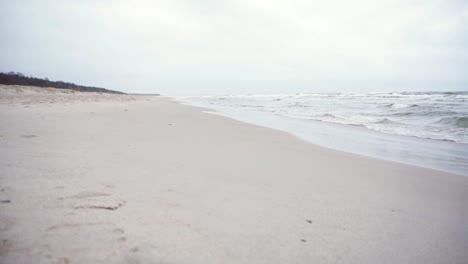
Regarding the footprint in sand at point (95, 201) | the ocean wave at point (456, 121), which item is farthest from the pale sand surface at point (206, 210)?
the ocean wave at point (456, 121)

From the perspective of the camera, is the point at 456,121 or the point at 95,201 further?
the point at 456,121

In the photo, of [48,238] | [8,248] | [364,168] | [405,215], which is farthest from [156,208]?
[364,168]

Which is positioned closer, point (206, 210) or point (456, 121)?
point (206, 210)

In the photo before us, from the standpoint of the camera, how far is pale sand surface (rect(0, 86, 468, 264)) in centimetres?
112

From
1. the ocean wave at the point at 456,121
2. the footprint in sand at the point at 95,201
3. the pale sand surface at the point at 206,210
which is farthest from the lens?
the ocean wave at the point at 456,121

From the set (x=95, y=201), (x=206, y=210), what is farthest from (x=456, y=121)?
(x=95, y=201)

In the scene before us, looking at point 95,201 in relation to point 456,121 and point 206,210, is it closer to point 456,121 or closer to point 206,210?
point 206,210

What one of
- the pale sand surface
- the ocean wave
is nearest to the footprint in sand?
the pale sand surface

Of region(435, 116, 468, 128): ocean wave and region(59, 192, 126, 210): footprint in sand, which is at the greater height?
region(435, 116, 468, 128): ocean wave

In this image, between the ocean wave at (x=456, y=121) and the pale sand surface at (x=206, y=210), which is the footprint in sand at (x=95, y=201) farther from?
the ocean wave at (x=456, y=121)

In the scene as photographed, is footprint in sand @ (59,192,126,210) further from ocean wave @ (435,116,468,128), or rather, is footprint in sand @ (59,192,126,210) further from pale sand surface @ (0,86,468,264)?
ocean wave @ (435,116,468,128)

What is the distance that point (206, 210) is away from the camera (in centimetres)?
155

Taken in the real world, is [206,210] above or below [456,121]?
below

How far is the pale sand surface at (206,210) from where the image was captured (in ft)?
3.69
